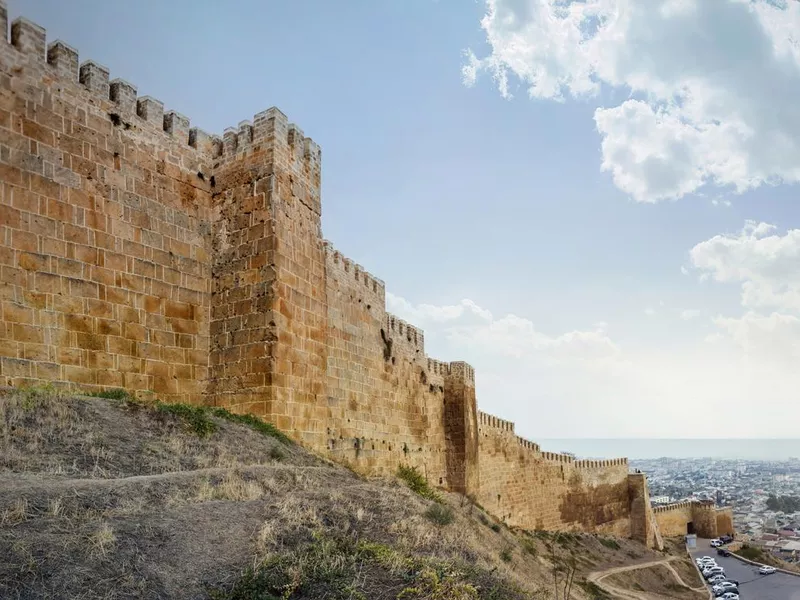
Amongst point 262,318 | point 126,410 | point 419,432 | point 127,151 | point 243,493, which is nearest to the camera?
point 243,493

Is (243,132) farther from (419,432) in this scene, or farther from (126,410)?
(419,432)

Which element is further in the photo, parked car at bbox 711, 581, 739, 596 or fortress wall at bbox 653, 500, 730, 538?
fortress wall at bbox 653, 500, 730, 538

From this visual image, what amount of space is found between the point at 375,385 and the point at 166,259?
7.89 m

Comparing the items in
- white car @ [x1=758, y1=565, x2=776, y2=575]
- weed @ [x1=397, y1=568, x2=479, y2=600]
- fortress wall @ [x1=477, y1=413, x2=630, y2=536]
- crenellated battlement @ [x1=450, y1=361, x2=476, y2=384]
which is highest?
crenellated battlement @ [x1=450, y1=361, x2=476, y2=384]

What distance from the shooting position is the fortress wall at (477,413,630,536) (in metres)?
→ 26.8

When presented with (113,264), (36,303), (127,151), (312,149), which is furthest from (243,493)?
(312,149)

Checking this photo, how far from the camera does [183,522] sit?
19.0ft

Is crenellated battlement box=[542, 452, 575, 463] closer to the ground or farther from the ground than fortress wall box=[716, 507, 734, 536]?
farther from the ground

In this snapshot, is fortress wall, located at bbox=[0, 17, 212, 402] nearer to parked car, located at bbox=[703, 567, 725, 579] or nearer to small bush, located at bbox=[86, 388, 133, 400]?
small bush, located at bbox=[86, 388, 133, 400]

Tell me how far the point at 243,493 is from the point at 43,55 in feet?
24.8

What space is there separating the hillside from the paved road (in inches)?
1230

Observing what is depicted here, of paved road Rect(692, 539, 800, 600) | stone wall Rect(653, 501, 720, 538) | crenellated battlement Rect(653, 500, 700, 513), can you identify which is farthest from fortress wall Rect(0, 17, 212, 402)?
stone wall Rect(653, 501, 720, 538)

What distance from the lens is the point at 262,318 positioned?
1230cm

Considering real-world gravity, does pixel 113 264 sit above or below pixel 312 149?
below
